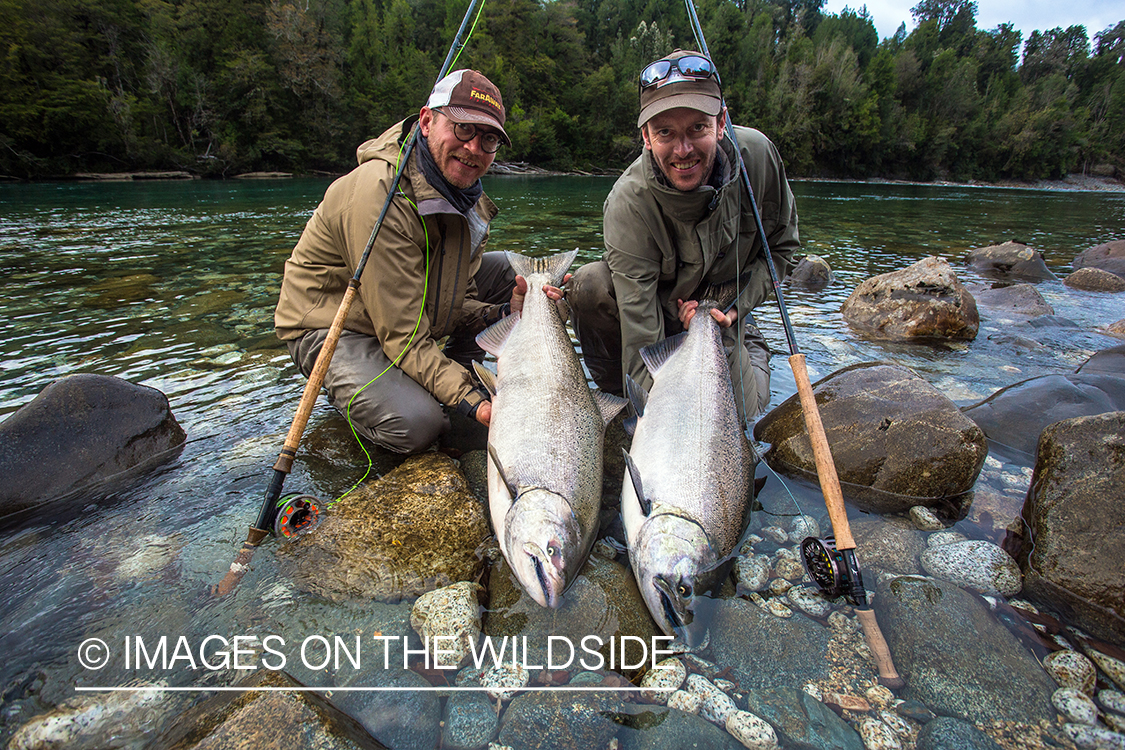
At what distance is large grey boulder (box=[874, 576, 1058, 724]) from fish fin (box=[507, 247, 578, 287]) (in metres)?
3.17

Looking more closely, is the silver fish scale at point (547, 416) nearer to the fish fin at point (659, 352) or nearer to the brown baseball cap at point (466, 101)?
the fish fin at point (659, 352)

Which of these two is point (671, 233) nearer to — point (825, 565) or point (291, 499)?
point (825, 565)

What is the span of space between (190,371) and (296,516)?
3.35 m

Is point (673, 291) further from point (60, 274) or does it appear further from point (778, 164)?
point (60, 274)

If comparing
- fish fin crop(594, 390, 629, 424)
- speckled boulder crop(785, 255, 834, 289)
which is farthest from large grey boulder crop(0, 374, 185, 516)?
speckled boulder crop(785, 255, 834, 289)

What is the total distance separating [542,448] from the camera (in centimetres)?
331

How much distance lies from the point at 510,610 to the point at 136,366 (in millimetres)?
5237

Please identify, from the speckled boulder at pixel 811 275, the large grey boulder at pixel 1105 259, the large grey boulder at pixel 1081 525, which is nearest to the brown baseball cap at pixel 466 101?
the large grey boulder at pixel 1081 525

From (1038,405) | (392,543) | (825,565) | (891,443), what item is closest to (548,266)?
(392,543)

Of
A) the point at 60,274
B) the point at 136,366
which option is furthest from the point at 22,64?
the point at 136,366

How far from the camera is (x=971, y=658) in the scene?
258 centimetres

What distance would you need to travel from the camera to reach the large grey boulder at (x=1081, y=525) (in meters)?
Answer: 2.79

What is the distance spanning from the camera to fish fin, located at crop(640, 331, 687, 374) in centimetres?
403

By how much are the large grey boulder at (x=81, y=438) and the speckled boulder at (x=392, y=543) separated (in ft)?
6.04
